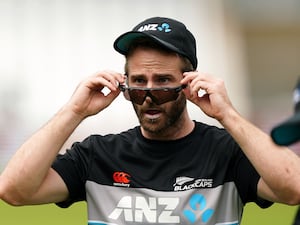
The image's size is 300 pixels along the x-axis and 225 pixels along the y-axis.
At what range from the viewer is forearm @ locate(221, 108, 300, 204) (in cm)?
314

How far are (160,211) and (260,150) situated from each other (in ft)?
1.40

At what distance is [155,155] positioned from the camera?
133 inches

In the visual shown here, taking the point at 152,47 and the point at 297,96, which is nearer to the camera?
the point at 297,96

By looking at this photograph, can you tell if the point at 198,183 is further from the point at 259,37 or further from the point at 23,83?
the point at 259,37

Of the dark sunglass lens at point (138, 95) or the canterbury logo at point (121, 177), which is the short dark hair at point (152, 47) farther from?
the canterbury logo at point (121, 177)

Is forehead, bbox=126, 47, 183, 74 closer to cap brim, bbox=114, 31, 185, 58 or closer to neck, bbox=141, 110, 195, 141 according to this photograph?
cap brim, bbox=114, 31, 185, 58

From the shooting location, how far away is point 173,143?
3387mm

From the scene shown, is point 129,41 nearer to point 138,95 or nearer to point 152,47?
point 152,47

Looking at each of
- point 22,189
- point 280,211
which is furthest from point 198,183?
point 280,211

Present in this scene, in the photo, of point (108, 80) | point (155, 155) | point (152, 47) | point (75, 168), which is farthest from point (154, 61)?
point (75, 168)

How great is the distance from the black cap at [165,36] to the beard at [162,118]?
0.60 feet

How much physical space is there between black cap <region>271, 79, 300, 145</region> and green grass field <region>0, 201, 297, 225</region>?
444 centimetres

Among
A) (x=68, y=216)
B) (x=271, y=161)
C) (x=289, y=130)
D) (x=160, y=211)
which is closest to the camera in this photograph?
(x=289, y=130)

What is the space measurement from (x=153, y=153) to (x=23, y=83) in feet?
28.2
